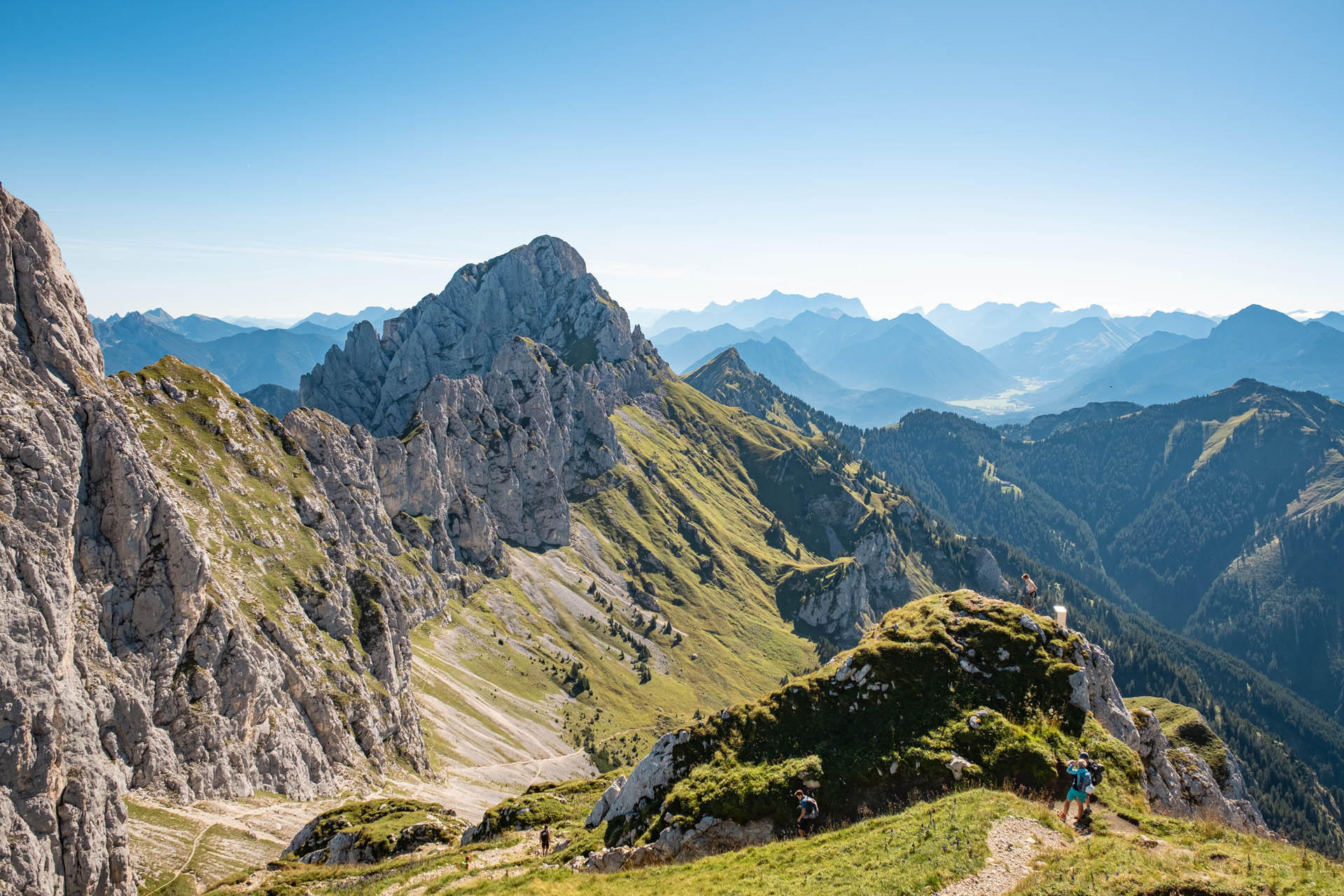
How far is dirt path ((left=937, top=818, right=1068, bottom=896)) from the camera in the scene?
27.2 metres

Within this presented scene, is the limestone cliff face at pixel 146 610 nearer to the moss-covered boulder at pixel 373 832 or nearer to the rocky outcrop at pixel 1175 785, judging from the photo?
the moss-covered boulder at pixel 373 832

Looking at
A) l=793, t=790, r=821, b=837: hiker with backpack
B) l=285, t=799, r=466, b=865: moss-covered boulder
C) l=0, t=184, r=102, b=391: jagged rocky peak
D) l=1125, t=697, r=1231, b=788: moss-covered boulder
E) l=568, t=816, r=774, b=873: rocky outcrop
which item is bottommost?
l=1125, t=697, r=1231, b=788: moss-covered boulder

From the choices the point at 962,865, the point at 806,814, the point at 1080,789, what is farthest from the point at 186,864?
the point at 1080,789

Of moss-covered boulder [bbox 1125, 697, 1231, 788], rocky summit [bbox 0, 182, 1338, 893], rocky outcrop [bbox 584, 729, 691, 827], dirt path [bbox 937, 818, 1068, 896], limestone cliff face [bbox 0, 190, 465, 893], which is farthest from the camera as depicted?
moss-covered boulder [bbox 1125, 697, 1231, 788]

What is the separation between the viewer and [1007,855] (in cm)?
2886

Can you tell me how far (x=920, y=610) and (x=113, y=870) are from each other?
81.9 metres

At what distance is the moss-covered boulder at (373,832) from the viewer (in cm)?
6662

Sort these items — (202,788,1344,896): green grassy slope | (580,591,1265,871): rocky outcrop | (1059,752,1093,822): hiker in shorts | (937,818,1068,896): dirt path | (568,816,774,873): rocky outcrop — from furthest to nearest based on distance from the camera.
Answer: (580,591,1265,871): rocky outcrop < (568,816,774,873): rocky outcrop < (1059,752,1093,822): hiker in shorts < (937,818,1068,896): dirt path < (202,788,1344,896): green grassy slope

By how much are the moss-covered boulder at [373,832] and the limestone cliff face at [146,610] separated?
17661 mm

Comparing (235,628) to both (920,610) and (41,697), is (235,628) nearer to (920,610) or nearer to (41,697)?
(41,697)

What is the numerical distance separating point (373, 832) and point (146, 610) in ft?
165

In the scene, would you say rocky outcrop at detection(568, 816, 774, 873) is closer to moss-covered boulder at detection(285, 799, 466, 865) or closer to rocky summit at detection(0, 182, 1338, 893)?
rocky summit at detection(0, 182, 1338, 893)

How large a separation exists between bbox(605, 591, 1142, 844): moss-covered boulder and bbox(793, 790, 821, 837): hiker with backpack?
1007 mm

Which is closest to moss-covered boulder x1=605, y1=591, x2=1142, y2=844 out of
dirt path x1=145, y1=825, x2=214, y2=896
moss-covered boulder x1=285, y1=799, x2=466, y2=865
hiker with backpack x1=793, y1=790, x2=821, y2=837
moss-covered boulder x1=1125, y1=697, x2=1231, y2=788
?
hiker with backpack x1=793, y1=790, x2=821, y2=837
